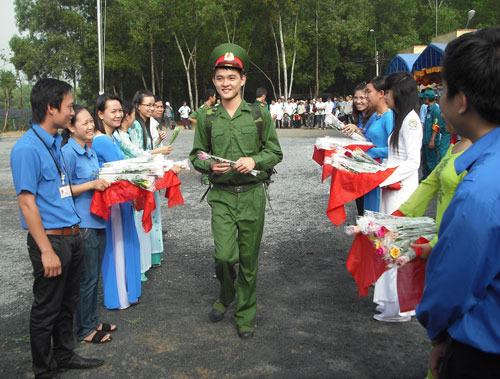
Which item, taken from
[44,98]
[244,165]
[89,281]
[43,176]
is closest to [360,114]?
[244,165]

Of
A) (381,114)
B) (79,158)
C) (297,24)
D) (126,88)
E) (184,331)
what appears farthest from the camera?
(126,88)

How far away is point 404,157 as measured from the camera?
4.12 metres

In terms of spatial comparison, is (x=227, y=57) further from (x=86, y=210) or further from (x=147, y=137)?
(x=147, y=137)

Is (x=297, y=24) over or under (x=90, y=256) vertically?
over

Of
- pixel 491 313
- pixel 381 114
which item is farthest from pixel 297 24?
pixel 491 313

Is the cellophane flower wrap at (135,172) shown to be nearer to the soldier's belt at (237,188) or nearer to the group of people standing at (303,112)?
the soldier's belt at (237,188)

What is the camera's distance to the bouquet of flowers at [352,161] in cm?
395

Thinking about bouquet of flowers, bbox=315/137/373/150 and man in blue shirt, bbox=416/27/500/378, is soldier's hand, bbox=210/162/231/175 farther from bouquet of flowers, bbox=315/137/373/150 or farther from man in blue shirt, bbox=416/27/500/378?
man in blue shirt, bbox=416/27/500/378

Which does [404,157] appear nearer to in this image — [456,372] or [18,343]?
[456,372]

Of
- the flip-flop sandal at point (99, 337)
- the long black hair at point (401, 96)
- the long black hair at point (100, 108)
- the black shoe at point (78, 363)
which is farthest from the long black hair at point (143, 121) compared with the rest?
the long black hair at point (401, 96)

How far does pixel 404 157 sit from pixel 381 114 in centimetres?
68

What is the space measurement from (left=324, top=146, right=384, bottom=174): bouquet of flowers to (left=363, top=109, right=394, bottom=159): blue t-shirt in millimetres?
438

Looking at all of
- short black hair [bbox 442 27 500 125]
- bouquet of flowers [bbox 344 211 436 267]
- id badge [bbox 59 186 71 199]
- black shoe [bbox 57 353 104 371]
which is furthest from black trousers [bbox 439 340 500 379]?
black shoe [bbox 57 353 104 371]

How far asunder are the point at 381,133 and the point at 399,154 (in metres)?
0.44
